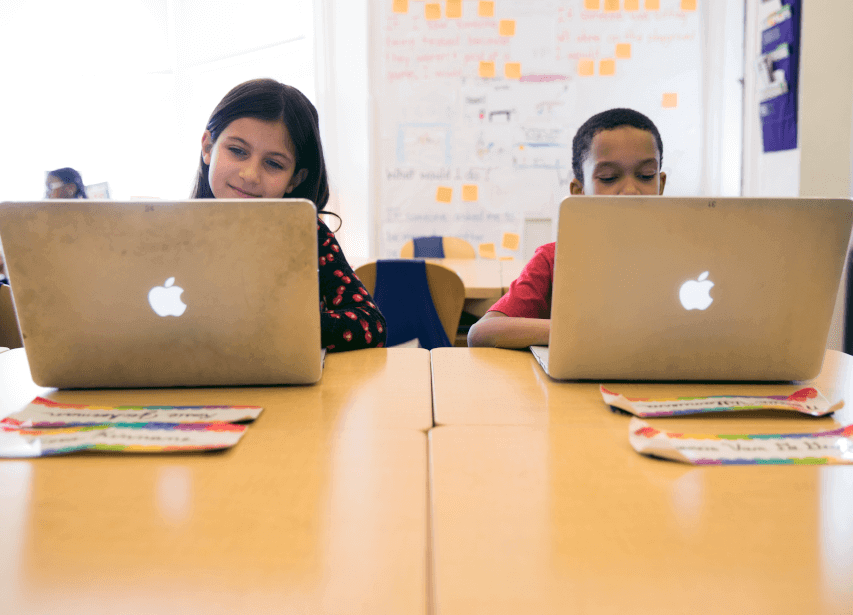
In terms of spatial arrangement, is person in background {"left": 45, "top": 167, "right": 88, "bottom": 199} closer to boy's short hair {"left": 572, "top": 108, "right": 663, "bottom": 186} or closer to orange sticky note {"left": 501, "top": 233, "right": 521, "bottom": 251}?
orange sticky note {"left": 501, "top": 233, "right": 521, "bottom": 251}

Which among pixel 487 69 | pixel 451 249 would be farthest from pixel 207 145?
pixel 487 69

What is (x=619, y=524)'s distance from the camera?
18.9 inches

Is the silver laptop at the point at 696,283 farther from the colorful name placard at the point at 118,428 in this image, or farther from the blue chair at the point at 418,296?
the blue chair at the point at 418,296

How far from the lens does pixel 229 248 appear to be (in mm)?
783

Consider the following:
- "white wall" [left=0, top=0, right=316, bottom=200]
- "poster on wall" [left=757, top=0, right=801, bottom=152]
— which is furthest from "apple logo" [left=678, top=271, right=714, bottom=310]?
"white wall" [left=0, top=0, right=316, bottom=200]

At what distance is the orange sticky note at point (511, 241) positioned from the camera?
3742mm

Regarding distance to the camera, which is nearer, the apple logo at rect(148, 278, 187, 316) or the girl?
the apple logo at rect(148, 278, 187, 316)

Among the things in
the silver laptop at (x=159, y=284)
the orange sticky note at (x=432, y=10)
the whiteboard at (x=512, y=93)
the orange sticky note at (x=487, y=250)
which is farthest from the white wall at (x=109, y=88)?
the silver laptop at (x=159, y=284)

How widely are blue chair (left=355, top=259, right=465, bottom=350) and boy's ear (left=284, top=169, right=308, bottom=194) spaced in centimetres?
45

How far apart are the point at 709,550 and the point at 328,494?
312 mm

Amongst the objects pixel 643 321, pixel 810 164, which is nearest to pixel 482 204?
pixel 810 164

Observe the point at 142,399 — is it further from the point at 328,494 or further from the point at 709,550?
the point at 709,550

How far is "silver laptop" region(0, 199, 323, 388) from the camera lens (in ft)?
2.54

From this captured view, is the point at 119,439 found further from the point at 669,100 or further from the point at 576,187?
the point at 669,100
